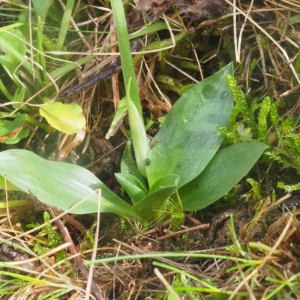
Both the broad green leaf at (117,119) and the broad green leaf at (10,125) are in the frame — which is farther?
the broad green leaf at (10,125)

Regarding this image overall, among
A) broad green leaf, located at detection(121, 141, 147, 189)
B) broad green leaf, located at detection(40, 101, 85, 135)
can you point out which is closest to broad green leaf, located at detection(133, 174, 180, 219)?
broad green leaf, located at detection(121, 141, 147, 189)

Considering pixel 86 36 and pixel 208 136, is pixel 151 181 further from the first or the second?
pixel 86 36

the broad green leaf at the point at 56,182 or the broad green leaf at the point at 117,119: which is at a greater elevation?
the broad green leaf at the point at 117,119

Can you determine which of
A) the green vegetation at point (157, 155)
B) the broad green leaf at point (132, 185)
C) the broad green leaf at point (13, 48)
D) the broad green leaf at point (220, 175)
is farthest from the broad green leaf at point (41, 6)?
the broad green leaf at point (220, 175)

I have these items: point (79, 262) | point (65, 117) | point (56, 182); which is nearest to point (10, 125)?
point (65, 117)

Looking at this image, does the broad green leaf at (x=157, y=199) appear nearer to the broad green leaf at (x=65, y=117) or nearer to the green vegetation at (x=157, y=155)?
the green vegetation at (x=157, y=155)

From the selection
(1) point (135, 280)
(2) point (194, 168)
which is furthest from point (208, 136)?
(1) point (135, 280)
